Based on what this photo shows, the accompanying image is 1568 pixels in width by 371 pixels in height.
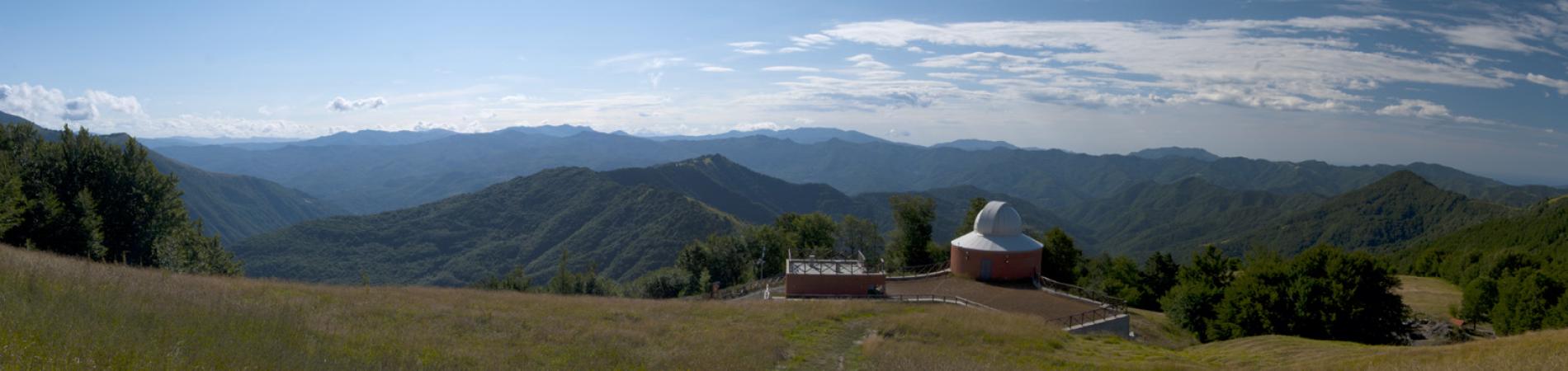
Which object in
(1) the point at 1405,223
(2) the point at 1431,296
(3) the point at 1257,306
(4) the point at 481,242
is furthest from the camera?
(1) the point at 1405,223

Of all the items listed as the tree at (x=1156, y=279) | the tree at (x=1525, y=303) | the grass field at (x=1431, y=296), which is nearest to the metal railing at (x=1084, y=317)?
the tree at (x=1156, y=279)

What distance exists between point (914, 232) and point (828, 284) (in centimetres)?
1850

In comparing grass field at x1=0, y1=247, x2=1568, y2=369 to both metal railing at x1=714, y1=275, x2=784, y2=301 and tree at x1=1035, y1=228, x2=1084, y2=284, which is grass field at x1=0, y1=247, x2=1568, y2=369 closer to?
metal railing at x1=714, y1=275, x2=784, y2=301

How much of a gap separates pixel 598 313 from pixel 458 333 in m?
6.46

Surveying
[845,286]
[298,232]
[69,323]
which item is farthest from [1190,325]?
[298,232]

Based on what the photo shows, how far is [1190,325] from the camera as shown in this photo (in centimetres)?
3672

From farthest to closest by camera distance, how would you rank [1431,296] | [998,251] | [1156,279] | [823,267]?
[1431,296], [1156,279], [998,251], [823,267]

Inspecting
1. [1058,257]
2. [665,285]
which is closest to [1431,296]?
[1058,257]

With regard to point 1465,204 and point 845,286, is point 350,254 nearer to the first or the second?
point 845,286

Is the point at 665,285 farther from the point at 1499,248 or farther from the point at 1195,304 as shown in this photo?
the point at 1499,248

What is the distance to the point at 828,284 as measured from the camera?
36.1 metres

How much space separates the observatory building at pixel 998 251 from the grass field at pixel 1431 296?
27.7 metres

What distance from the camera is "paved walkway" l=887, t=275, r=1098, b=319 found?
32875mm

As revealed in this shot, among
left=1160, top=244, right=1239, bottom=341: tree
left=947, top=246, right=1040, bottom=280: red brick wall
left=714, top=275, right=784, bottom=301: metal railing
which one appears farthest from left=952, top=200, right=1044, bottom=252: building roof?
left=714, top=275, right=784, bottom=301: metal railing
